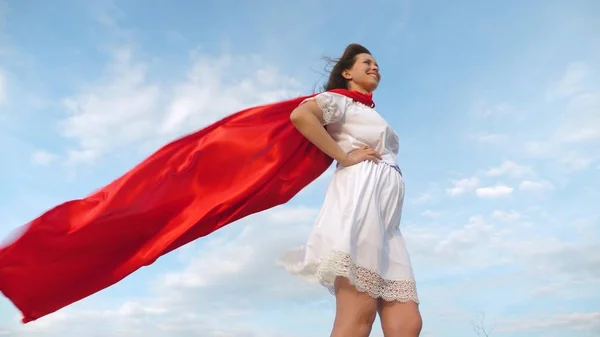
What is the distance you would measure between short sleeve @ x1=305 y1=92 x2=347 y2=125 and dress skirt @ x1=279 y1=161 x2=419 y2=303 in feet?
0.88

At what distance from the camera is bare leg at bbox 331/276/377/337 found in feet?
8.27

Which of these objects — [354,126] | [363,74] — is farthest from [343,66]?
[354,126]

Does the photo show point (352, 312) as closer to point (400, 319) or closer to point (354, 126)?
point (400, 319)

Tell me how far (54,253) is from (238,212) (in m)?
1.00

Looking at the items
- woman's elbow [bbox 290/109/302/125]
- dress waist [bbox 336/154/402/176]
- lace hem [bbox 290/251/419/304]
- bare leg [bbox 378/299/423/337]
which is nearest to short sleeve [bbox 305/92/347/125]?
woman's elbow [bbox 290/109/302/125]

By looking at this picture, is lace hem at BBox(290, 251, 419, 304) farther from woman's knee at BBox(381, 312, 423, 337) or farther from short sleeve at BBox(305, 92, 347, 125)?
short sleeve at BBox(305, 92, 347, 125)

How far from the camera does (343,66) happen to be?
3.46 m

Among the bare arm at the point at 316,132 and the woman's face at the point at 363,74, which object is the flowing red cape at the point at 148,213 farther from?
the bare arm at the point at 316,132

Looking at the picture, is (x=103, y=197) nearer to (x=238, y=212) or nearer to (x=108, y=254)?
(x=108, y=254)

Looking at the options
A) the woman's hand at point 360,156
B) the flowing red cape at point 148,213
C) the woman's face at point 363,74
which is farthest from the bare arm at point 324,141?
the woman's face at point 363,74

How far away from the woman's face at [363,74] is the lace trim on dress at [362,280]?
1.14 meters

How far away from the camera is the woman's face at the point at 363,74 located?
333cm

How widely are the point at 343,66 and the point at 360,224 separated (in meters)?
1.15

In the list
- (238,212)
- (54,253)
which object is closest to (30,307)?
(54,253)
